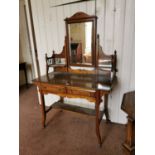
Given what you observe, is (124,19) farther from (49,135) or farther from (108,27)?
(49,135)

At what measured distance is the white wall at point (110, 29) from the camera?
1926 millimetres

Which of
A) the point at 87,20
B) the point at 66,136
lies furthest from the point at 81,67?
the point at 66,136

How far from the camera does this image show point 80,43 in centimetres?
217

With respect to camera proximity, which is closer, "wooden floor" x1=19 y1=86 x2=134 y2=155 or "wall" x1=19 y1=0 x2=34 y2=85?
"wooden floor" x1=19 y1=86 x2=134 y2=155

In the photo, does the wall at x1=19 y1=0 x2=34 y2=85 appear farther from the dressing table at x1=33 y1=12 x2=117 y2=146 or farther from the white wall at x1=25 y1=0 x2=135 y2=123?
the dressing table at x1=33 y1=12 x2=117 y2=146

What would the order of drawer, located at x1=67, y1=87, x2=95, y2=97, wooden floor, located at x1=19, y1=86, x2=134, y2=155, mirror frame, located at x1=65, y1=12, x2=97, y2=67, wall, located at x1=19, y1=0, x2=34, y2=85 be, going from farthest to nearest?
wall, located at x1=19, y1=0, x2=34, y2=85 → mirror frame, located at x1=65, y1=12, x2=97, y2=67 → wooden floor, located at x1=19, y1=86, x2=134, y2=155 → drawer, located at x1=67, y1=87, x2=95, y2=97

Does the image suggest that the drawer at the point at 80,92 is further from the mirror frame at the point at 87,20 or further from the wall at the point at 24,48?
the wall at the point at 24,48

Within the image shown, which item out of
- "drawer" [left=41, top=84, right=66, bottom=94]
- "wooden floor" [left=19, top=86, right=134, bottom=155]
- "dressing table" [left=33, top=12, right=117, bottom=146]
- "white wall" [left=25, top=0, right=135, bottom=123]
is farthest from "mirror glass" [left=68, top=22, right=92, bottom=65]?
"wooden floor" [left=19, top=86, right=134, bottom=155]

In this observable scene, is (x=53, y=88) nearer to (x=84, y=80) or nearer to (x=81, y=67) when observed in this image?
(x=84, y=80)

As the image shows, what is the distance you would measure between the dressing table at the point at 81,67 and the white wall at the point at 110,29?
0.10 meters

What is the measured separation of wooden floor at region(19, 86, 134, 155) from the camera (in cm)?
184

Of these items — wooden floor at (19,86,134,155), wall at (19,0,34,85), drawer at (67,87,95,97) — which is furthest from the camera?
wall at (19,0,34,85)
